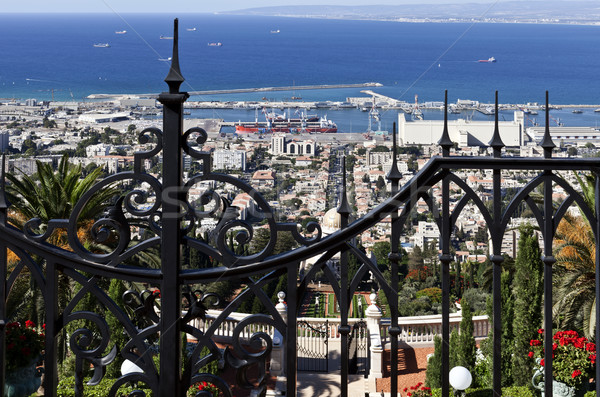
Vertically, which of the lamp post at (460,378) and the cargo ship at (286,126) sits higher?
the cargo ship at (286,126)

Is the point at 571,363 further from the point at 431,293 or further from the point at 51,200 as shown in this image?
the point at 431,293

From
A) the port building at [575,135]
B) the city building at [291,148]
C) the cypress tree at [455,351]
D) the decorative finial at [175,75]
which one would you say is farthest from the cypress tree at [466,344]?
the city building at [291,148]

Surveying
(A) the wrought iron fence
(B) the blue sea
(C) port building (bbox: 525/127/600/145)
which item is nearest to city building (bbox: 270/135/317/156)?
(C) port building (bbox: 525/127/600/145)

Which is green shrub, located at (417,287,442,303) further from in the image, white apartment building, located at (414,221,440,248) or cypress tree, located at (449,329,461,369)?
cypress tree, located at (449,329,461,369)

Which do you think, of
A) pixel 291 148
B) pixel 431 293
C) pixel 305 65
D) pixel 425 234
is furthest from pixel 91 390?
pixel 305 65

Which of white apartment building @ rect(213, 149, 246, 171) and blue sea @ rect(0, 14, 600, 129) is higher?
blue sea @ rect(0, 14, 600, 129)

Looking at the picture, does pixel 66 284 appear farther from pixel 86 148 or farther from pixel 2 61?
pixel 2 61

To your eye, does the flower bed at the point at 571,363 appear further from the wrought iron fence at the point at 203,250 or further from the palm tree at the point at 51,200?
the wrought iron fence at the point at 203,250
